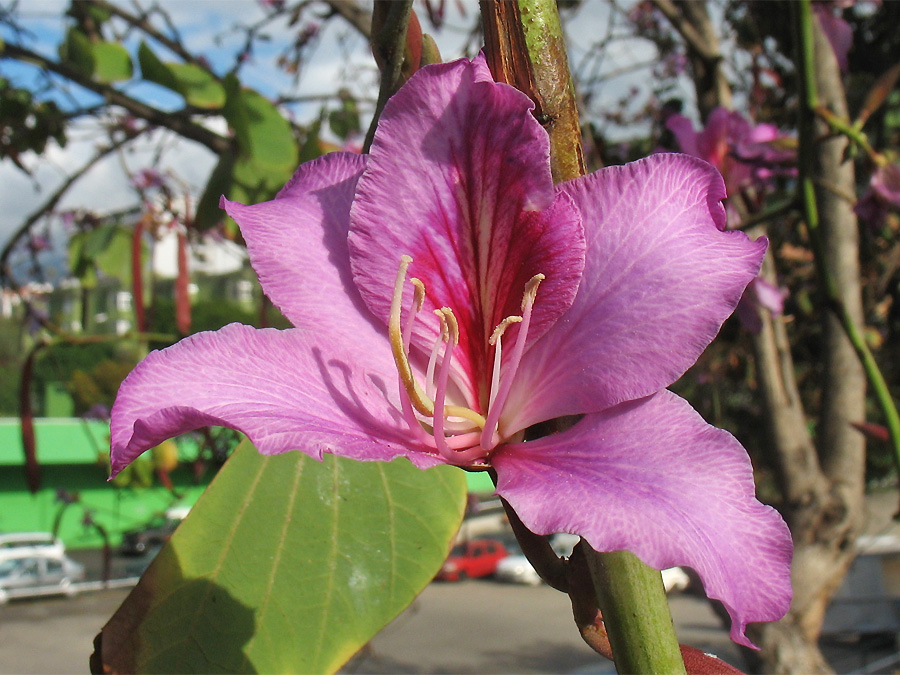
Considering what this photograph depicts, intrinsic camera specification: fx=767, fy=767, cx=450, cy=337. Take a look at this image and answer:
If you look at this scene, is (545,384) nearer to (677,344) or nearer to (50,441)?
(677,344)

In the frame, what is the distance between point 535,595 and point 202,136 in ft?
38.3

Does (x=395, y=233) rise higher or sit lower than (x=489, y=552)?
higher

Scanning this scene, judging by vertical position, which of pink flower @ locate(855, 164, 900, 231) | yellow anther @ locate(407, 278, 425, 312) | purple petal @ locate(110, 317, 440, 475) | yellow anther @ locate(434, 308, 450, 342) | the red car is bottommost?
the red car

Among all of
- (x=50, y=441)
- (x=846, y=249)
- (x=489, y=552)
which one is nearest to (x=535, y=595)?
(x=489, y=552)

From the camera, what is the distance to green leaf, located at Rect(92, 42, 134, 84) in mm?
1576

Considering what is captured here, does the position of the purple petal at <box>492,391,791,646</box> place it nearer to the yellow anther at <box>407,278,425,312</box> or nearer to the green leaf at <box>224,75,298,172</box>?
the yellow anther at <box>407,278,425,312</box>

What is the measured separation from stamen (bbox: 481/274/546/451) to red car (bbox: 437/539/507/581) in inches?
487

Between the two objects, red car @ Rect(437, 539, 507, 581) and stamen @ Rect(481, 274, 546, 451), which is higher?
stamen @ Rect(481, 274, 546, 451)

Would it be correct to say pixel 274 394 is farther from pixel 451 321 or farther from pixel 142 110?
pixel 142 110

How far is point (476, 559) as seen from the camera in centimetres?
1275

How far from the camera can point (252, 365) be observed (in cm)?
37

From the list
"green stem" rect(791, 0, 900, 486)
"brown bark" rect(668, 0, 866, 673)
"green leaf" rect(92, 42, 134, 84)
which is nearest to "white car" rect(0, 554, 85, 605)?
"green leaf" rect(92, 42, 134, 84)

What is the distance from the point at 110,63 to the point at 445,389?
1513 millimetres

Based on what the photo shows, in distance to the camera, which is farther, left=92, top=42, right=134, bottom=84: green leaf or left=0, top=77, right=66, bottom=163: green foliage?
left=0, top=77, right=66, bottom=163: green foliage
